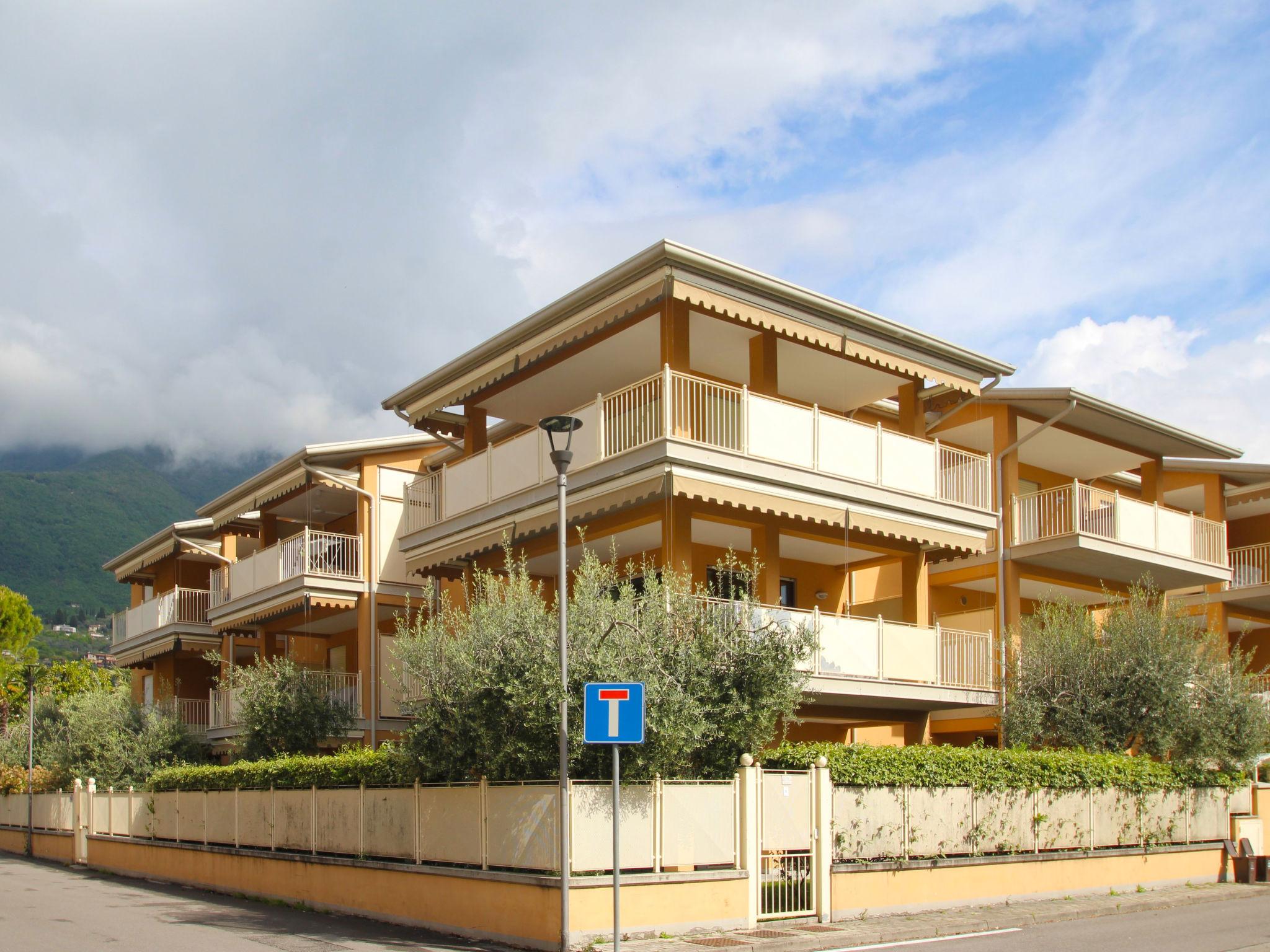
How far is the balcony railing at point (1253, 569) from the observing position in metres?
28.7

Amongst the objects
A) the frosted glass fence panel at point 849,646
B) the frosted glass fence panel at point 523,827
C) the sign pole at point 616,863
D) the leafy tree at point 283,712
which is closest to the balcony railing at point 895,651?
the frosted glass fence panel at point 849,646

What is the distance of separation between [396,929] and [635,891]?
3.68 m

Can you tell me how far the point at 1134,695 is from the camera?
20.2 metres

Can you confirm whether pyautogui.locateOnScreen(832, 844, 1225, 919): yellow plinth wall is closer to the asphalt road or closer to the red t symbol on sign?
the asphalt road

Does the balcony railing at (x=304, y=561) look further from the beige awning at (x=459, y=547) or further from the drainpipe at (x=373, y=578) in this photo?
the beige awning at (x=459, y=547)

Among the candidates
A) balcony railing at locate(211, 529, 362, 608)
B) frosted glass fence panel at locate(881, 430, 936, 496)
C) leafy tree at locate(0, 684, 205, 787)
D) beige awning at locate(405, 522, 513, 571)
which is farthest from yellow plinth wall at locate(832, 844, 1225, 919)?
leafy tree at locate(0, 684, 205, 787)

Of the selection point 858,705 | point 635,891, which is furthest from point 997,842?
point 635,891

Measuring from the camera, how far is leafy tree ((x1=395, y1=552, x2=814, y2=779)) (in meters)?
13.7

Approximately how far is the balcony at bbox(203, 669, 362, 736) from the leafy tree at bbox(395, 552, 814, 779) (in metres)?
9.45

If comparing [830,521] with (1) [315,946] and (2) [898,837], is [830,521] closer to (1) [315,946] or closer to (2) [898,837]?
(2) [898,837]

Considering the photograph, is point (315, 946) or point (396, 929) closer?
point (315, 946)

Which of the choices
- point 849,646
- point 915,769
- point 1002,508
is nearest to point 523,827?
point 915,769

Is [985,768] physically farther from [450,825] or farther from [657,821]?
[450,825]

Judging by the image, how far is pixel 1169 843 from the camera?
19.4 m
